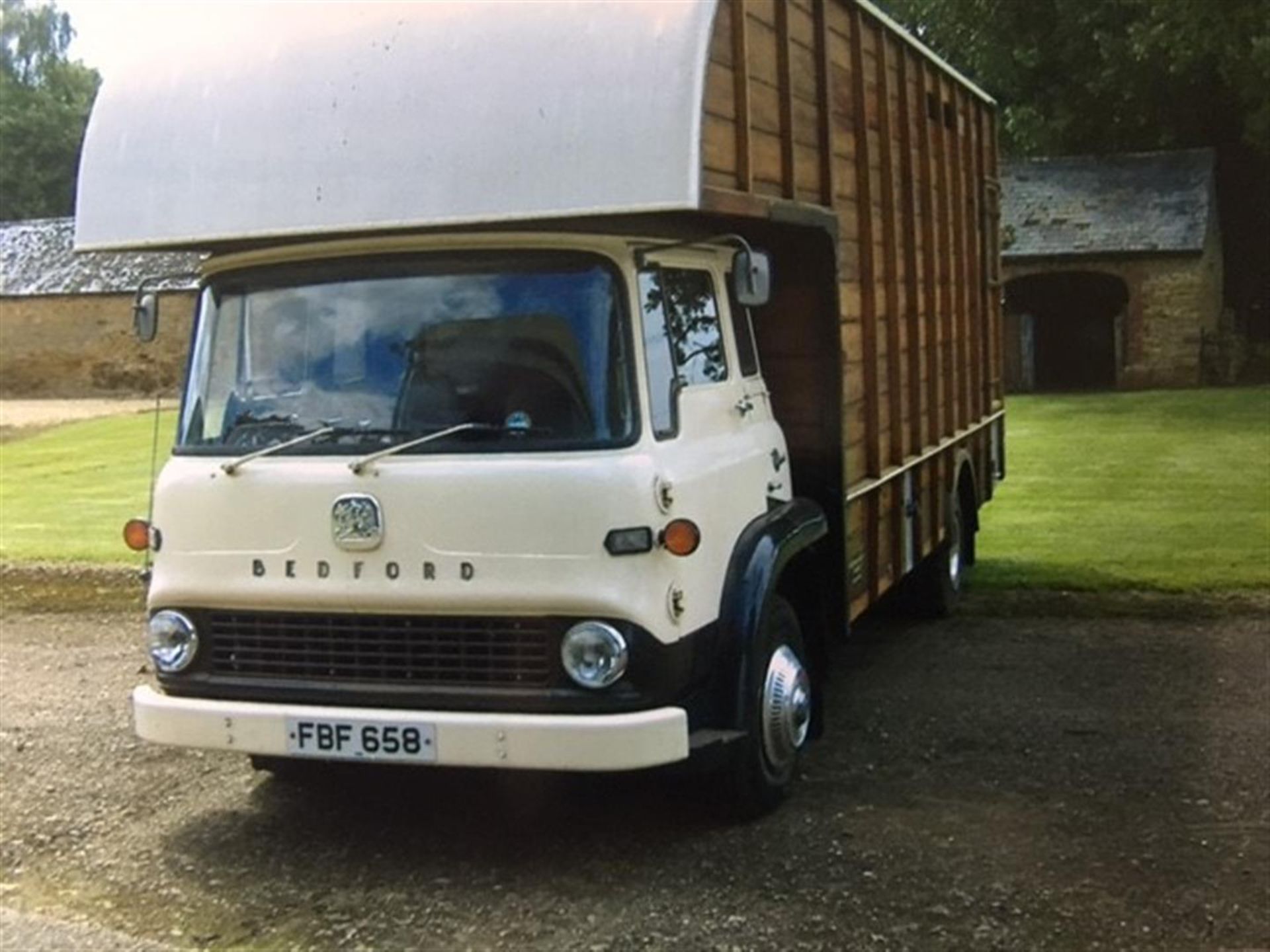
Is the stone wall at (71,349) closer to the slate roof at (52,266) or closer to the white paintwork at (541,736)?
the slate roof at (52,266)

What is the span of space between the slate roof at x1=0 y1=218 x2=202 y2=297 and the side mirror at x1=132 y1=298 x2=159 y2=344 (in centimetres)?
3606

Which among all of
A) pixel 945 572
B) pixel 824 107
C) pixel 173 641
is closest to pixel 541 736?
pixel 173 641

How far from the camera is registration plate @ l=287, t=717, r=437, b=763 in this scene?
5910 millimetres

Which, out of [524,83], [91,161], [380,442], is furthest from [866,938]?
[91,161]

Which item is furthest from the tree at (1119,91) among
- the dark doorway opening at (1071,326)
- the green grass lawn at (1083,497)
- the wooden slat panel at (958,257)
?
the wooden slat panel at (958,257)

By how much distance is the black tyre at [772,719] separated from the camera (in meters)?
6.48

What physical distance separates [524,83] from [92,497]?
15.9m

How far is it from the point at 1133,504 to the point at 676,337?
11.7 metres

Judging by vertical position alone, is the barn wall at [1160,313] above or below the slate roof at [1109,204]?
below

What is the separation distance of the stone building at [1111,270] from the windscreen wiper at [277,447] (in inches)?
1245

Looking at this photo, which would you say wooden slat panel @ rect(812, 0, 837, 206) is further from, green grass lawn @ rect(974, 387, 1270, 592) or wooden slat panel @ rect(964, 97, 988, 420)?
green grass lawn @ rect(974, 387, 1270, 592)

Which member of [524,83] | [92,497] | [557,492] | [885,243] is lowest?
[92,497]

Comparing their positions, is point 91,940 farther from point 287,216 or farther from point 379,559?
point 287,216

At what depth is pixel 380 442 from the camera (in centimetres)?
612
